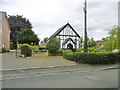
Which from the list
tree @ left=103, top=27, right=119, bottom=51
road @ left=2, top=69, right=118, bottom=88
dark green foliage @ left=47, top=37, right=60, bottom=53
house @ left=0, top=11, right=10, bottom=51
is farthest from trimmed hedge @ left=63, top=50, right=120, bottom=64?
house @ left=0, top=11, right=10, bottom=51

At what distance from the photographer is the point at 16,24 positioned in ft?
230

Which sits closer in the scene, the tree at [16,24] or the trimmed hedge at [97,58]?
the trimmed hedge at [97,58]

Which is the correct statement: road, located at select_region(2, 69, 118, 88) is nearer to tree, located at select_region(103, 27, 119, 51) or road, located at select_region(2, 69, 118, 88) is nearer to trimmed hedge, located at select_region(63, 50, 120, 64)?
trimmed hedge, located at select_region(63, 50, 120, 64)

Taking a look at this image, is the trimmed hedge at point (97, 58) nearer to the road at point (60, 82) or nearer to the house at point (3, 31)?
the road at point (60, 82)

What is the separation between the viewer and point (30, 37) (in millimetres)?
55844

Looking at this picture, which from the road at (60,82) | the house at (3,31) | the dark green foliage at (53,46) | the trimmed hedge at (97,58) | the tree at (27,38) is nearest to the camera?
the road at (60,82)

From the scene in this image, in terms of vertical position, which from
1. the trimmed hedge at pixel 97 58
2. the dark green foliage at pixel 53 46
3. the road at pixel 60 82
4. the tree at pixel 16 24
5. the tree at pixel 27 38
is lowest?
the road at pixel 60 82

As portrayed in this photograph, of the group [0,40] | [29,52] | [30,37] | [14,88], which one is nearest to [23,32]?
[30,37]

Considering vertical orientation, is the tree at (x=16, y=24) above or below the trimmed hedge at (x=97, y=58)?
above

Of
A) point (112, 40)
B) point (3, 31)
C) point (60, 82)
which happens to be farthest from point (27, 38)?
point (60, 82)

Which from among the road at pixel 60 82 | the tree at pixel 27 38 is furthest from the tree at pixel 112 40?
the tree at pixel 27 38

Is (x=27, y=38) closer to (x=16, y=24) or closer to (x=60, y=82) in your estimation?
(x=16, y=24)

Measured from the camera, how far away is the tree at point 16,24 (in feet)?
227

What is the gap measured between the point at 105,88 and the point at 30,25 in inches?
2576
